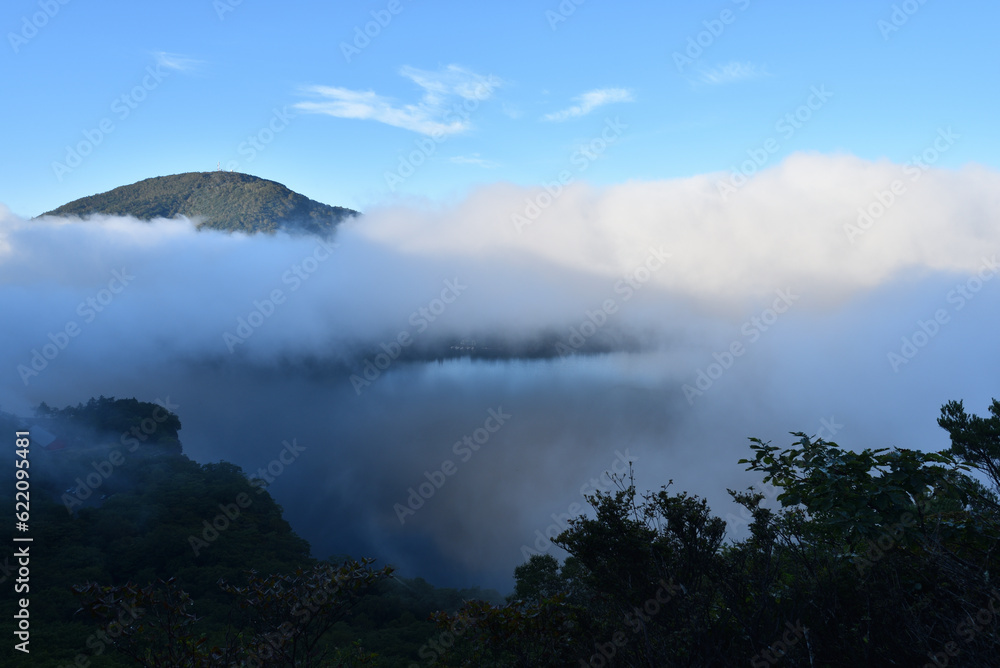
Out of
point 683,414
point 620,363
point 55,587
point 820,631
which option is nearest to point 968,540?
point 820,631

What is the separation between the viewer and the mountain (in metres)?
117

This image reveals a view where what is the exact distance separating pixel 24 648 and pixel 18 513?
47.3ft

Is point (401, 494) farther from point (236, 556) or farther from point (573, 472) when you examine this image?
point (236, 556)

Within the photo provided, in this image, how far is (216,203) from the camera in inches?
5133
